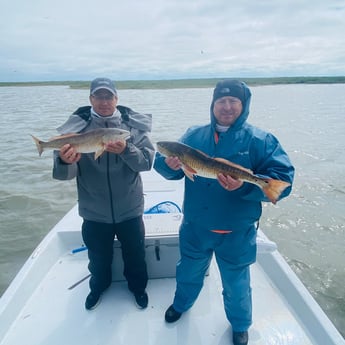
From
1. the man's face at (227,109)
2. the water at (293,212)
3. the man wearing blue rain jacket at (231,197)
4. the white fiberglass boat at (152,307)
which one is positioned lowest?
the water at (293,212)

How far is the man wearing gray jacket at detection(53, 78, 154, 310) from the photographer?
3.23 m

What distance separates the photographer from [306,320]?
131 inches

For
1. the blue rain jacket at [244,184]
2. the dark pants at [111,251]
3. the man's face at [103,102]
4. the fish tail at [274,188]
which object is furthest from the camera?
the dark pants at [111,251]

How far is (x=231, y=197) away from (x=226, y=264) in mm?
672

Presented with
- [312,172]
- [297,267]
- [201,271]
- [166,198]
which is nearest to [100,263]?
[201,271]

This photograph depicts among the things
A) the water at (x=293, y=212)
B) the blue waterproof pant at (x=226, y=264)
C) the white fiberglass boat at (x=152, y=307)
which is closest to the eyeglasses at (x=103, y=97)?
the blue waterproof pant at (x=226, y=264)

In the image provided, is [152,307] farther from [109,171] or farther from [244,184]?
[244,184]

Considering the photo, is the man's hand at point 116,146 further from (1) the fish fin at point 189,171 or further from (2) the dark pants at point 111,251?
(2) the dark pants at point 111,251

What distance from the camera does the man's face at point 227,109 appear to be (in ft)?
9.58

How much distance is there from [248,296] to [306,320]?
0.75 metres

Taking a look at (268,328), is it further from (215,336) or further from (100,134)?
(100,134)

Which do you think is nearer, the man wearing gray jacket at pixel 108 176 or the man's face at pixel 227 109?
the man's face at pixel 227 109

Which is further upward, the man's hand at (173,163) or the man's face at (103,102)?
the man's face at (103,102)

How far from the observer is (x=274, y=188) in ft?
8.64
